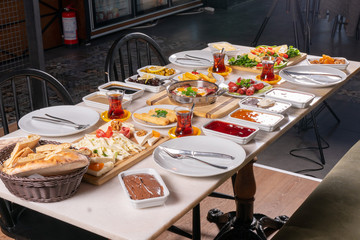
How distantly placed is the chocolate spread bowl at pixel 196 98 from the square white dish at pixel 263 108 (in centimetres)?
14

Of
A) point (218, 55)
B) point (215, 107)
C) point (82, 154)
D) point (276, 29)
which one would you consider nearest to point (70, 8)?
point (276, 29)

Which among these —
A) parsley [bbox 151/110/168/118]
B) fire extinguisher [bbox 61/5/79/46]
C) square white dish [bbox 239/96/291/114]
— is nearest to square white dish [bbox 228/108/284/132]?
square white dish [bbox 239/96/291/114]

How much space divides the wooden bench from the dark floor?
1078 mm

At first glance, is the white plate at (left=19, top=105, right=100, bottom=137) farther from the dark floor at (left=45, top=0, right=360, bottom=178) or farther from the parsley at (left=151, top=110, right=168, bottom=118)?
the dark floor at (left=45, top=0, right=360, bottom=178)

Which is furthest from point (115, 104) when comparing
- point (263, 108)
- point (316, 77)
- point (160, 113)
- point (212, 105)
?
point (316, 77)

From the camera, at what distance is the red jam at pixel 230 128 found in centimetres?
190

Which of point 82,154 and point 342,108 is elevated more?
point 82,154

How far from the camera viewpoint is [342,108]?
15.4ft

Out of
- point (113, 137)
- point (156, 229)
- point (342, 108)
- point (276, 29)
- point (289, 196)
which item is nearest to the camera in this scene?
point (156, 229)

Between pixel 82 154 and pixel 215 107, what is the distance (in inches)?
31.4

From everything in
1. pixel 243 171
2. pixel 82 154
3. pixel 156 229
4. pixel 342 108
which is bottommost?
pixel 342 108

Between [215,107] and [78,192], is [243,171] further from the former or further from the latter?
[78,192]

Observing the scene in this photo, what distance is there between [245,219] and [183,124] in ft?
2.96

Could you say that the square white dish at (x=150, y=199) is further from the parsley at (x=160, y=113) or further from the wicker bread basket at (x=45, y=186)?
the parsley at (x=160, y=113)
